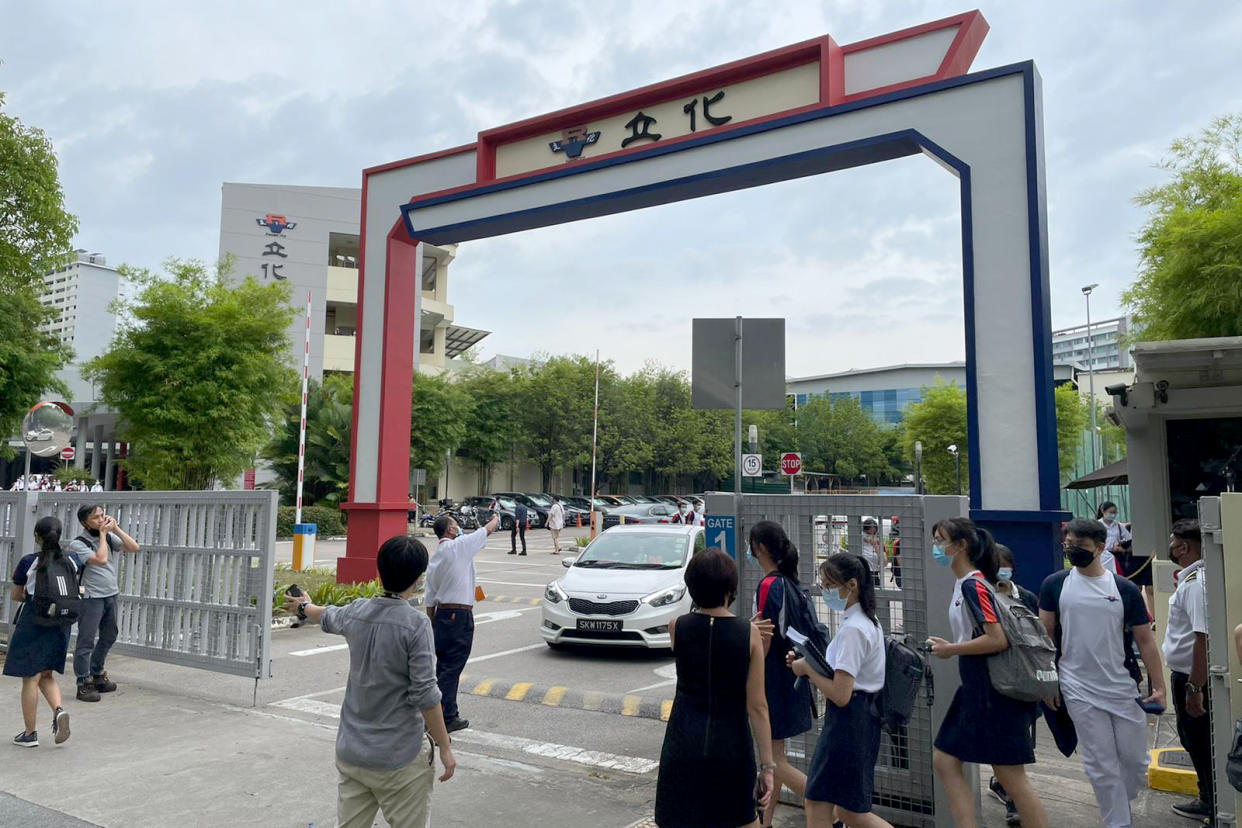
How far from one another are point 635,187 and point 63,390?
16.1 m

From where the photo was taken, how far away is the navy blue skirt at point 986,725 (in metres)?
4.04

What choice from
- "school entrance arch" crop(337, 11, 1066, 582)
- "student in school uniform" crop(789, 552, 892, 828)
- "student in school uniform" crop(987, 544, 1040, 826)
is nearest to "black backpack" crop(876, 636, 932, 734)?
"student in school uniform" crop(789, 552, 892, 828)

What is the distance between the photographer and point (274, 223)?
42594 millimetres

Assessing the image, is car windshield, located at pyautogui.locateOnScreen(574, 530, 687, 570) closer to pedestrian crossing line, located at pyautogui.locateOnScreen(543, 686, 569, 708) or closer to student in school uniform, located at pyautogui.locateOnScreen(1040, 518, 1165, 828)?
pedestrian crossing line, located at pyautogui.locateOnScreen(543, 686, 569, 708)

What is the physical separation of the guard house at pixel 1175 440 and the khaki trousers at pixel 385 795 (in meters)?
7.61

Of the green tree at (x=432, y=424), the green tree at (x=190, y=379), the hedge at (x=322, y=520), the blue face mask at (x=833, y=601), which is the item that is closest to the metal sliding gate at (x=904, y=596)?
the blue face mask at (x=833, y=601)

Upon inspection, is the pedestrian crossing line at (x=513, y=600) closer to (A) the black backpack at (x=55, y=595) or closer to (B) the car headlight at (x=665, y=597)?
(B) the car headlight at (x=665, y=597)

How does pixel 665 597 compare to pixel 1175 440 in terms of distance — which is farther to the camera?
pixel 1175 440

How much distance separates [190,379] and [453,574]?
17.2 metres

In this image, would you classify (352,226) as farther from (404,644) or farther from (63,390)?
(404,644)

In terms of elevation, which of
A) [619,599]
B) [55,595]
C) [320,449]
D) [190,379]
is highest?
[190,379]

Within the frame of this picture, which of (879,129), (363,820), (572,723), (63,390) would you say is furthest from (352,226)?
(363,820)

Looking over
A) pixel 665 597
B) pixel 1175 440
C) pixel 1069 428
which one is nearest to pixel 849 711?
pixel 665 597

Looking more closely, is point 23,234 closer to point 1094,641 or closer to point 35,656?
point 35,656
